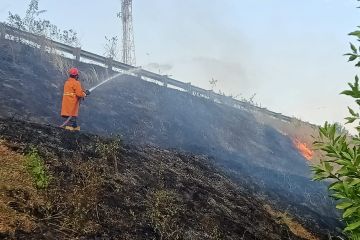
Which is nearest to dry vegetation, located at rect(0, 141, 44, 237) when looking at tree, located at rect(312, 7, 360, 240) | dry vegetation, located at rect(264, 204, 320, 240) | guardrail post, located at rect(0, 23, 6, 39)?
tree, located at rect(312, 7, 360, 240)

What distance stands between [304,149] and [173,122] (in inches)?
333

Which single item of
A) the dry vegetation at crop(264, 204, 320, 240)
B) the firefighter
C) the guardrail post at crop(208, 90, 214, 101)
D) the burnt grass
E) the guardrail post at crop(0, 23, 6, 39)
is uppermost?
the guardrail post at crop(0, 23, 6, 39)

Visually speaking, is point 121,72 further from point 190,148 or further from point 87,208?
point 87,208

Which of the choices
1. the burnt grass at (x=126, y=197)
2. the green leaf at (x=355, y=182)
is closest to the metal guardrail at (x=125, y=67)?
the burnt grass at (x=126, y=197)

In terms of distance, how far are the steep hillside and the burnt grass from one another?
7.27ft

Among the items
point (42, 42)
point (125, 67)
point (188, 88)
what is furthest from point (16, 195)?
point (188, 88)

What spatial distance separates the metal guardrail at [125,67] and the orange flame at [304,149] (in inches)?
66.8

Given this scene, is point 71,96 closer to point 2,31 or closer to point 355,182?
point 2,31

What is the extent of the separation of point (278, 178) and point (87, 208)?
947 centimetres

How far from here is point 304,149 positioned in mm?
21344

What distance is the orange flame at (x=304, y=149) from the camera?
20.9 metres

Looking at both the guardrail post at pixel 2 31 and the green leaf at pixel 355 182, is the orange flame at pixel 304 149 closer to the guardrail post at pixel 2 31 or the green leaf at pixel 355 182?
the guardrail post at pixel 2 31

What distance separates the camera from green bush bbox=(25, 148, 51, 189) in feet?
18.6

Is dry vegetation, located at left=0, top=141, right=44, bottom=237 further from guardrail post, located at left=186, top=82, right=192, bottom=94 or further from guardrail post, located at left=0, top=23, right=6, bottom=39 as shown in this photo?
guardrail post, located at left=186, top=82, right=192, bottom=94
